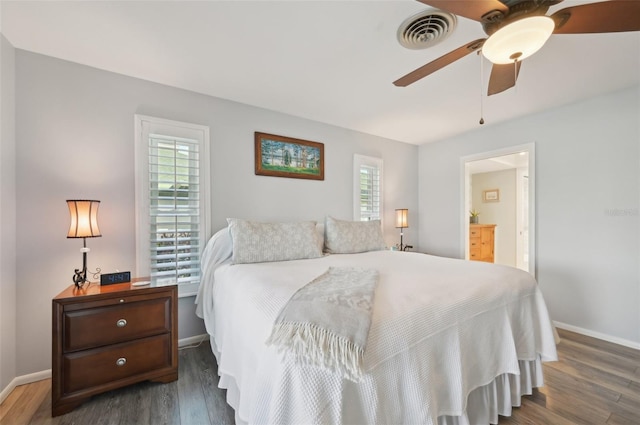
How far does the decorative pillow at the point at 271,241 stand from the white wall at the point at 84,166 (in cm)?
49

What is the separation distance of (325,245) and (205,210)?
4.18ft

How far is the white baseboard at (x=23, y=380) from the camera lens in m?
1.69

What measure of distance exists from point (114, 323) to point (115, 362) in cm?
26

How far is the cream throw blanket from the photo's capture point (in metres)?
0.86

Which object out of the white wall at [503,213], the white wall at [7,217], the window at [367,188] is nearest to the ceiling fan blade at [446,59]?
the window at [367,188]

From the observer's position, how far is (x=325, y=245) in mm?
2832

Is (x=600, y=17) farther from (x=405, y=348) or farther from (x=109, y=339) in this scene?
(x=109, y=339)

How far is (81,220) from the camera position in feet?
5.70

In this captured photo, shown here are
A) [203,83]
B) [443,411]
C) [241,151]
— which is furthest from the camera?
[241,151]

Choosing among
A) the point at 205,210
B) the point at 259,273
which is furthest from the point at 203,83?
the point at 259,273

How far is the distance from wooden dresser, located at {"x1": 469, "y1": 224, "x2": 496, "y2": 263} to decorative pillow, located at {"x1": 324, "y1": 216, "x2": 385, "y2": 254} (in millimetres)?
2853

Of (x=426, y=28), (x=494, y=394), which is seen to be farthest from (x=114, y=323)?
(x=426, y=28)

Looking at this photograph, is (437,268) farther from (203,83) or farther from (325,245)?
(203,83)

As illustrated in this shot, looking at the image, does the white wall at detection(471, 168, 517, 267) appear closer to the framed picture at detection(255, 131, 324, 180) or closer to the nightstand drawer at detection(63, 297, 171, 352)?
the framed picture at detection(255, 131, 324, 180)
